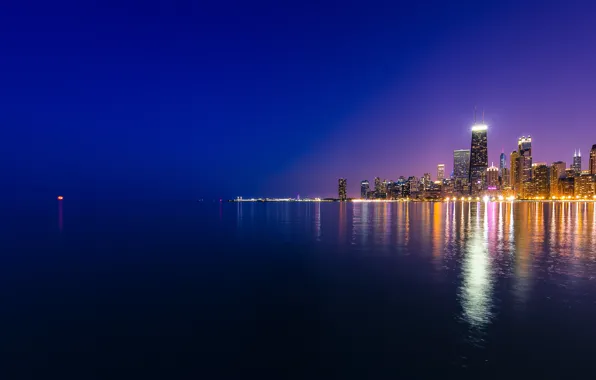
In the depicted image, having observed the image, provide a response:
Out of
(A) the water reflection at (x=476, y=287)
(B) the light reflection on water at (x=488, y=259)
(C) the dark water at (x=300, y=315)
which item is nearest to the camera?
(C) the dark water at (x=300, y=315)

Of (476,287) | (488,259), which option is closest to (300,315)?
(476,287)

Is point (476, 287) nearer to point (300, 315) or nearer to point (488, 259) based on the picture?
point (488, 259)

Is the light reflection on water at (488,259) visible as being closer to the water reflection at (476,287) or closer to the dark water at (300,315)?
the water reflection at (476,287)

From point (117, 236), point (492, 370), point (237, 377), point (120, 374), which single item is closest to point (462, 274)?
point (492, 370)

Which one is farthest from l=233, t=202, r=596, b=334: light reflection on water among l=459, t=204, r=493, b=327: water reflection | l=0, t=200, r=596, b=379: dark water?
l=0, t=200, r=596, b=379: dark water

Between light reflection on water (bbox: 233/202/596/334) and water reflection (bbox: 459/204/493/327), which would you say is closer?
water reflection (bbox: 459/204/493/327)

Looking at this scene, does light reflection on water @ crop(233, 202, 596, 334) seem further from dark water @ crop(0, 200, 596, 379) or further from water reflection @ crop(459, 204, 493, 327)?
dark water @ crop(0, 200, 596, 379)

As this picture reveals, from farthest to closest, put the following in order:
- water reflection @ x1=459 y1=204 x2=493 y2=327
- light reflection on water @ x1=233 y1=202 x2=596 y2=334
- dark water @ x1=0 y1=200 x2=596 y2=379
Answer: light reflection on water @ x1=233 y1=202 x2=596 y2=334, water reflection @ x1=459 y1=204 x2=493 y2=327, dark water @ x1=0 y1=200 x2=596 y2=379

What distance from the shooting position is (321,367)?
11.8 meters

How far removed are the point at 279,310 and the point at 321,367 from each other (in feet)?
19.5

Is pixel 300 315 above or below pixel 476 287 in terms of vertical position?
below

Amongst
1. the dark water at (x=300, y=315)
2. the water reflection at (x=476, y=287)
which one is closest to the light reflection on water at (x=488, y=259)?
the water reflection at (x=476, y=287)

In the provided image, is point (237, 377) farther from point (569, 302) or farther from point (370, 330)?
point (569, 302)

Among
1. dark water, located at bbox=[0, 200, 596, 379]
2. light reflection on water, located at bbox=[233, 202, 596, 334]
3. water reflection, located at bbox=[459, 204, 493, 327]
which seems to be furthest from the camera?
light reflection on water, located at bbox=[233, 202, 596, 334]
